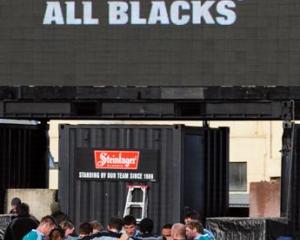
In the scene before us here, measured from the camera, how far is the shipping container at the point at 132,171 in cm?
1759

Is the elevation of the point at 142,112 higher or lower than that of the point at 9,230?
higher

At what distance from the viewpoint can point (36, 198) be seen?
1869cm

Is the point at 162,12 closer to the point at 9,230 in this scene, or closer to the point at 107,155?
the point at 107,155

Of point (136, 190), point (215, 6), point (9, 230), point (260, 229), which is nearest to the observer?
point (9, 230)

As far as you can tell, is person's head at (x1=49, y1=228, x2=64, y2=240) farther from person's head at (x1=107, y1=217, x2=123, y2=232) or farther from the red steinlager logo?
the red steinlager logo

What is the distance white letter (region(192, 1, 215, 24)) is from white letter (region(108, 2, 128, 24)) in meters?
1.07

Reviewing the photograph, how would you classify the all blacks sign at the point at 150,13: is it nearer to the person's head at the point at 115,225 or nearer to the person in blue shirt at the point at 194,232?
the person's head at the point at 115,225

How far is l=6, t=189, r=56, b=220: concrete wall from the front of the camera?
1862 cm

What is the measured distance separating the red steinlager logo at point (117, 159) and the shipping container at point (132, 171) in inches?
0.8

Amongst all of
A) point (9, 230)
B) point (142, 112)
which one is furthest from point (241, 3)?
point (9, 230)

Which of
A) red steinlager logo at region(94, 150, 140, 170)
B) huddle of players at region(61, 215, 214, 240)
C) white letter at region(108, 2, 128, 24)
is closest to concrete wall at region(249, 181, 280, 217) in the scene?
red steinlager logo at region(94, 150, 140, 170)

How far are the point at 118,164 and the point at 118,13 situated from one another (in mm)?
2652

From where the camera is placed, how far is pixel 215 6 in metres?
18.8

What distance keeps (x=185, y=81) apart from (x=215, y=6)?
4.11ft
